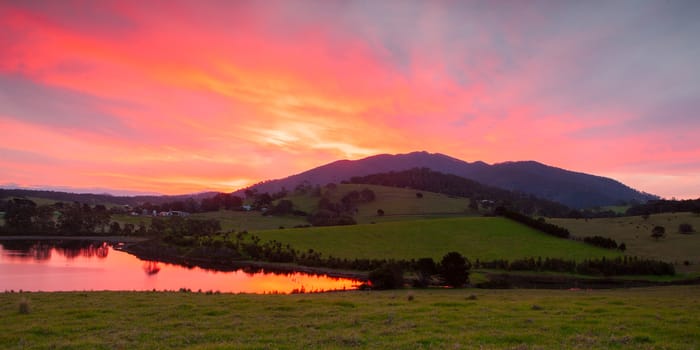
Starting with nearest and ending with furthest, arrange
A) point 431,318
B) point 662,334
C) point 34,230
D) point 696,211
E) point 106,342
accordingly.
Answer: point 106,342 → point 662,334 → point 431,318 → point 696,211 → point 34,230

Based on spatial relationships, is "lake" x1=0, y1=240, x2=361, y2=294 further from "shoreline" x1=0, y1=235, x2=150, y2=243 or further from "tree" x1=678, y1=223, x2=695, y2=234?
"tree" x1=678, y1=223, x2=695, y2=234

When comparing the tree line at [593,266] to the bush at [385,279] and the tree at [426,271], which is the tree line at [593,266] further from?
the bush at [385,279]

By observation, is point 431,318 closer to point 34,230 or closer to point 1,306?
point 1,306

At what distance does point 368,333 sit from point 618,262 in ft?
221

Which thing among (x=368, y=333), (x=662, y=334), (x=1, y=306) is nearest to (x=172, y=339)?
(x=368, y=333)

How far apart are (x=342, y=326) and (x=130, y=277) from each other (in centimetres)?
5205

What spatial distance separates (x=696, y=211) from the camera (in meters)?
117

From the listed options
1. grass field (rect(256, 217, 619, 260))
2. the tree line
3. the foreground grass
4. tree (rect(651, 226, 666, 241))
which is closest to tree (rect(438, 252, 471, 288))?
the tree line

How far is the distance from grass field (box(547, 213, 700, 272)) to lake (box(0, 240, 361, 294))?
55336mm

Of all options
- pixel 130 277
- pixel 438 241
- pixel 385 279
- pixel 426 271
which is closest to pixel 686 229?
pixel 438 241

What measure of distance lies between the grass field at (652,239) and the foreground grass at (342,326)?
2452 inches

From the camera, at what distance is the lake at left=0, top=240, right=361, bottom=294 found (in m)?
50.1

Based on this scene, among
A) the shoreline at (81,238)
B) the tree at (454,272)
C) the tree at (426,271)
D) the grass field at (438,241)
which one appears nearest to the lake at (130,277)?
the tree at (426,271)

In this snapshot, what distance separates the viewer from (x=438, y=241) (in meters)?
90.3
